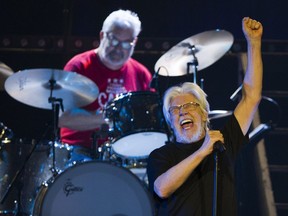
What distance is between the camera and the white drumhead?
161 inches

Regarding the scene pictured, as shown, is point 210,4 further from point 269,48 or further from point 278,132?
point 278,132

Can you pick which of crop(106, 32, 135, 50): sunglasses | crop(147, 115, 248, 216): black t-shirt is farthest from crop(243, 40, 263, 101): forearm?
crop(106, 32, 135, 50): sunglasses

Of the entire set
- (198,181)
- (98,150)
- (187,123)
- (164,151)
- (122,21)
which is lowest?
(98,150)

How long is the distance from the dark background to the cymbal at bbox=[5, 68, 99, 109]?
1.62 metres

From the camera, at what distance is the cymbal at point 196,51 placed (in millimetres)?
4680

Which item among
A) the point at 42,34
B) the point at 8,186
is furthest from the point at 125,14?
the point at 8,186

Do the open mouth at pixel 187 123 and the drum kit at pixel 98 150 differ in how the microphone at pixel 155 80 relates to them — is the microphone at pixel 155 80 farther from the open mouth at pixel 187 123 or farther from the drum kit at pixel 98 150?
the open mouth at pixel 187 123

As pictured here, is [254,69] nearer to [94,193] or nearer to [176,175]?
[176,175]

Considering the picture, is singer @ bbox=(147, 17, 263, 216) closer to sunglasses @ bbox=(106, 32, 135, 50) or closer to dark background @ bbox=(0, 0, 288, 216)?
sunglasses @ bbox=(106, 32, 135, 50)

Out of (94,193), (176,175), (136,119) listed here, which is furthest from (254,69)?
(136,119)

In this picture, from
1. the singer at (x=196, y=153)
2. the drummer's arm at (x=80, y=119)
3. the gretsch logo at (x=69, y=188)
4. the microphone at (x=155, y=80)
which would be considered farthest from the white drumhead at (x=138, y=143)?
the singer at (x=196, y=153)

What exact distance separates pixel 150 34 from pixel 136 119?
7.50 ft

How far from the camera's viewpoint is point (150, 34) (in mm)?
6266

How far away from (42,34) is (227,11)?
6.70 feet
